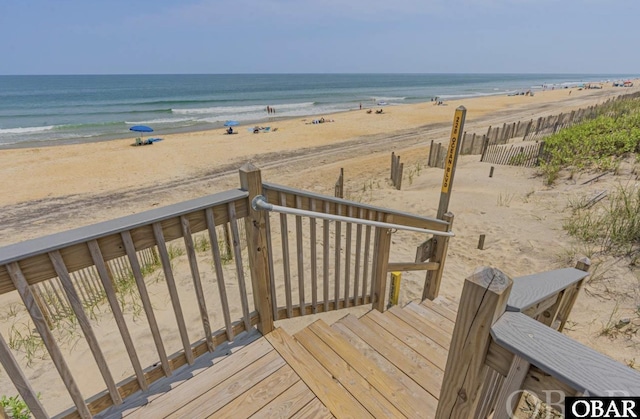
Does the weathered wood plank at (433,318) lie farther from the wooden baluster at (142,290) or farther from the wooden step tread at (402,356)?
the wooden baluster at (142,290)

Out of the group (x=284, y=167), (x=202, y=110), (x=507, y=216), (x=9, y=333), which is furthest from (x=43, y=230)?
(x=202, y=110)

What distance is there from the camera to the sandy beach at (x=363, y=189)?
169 inches

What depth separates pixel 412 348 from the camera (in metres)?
2.77

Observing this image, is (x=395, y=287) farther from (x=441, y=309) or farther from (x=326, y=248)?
(x=326, y=248)

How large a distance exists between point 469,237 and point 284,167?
911 centimetres

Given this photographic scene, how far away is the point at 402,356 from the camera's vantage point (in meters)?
2.62

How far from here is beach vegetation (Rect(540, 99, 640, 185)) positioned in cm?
793

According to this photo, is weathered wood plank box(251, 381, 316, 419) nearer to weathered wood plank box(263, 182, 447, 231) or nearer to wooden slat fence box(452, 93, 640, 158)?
weathered wood plank box(263, 182, 447, 231)

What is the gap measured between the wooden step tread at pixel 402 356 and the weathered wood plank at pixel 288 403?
814mm

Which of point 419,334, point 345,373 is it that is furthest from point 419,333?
point 345,373

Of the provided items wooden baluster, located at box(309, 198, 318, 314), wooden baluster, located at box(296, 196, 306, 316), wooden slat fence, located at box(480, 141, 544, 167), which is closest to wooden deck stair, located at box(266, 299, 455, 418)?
wooden baluster, located at box(309, 198, 318, 314)

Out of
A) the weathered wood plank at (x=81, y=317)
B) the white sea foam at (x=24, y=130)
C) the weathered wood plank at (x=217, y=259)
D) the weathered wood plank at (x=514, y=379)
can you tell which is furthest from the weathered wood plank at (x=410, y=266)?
the white sea foam at (x=24, y=130)

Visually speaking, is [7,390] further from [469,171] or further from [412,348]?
[469,171]

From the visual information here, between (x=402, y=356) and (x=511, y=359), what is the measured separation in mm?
1864
